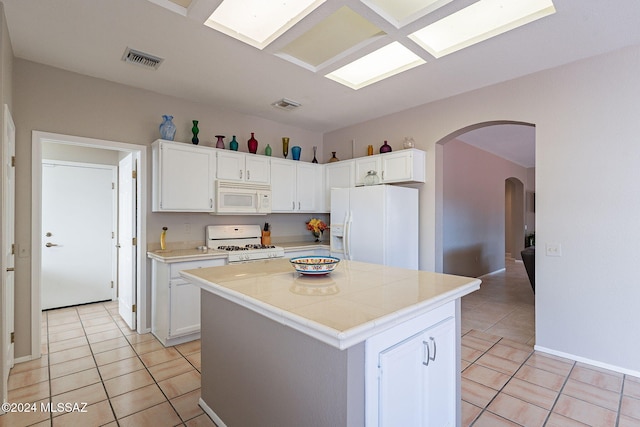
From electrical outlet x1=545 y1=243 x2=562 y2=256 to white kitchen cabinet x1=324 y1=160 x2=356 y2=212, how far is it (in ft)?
7.57

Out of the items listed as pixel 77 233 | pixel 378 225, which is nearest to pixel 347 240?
pixel 378 225

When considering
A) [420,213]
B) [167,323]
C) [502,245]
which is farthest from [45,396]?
[502,245]

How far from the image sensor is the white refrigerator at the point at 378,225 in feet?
11.8

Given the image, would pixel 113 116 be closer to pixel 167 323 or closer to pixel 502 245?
pixel 167 323

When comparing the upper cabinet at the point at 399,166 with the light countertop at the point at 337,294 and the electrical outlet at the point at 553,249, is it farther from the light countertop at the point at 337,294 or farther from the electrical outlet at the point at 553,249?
the light countertop at the point at 337,294

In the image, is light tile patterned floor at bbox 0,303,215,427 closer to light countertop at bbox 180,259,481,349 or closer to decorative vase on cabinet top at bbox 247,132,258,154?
light countertop at bbox 180,259,481,349

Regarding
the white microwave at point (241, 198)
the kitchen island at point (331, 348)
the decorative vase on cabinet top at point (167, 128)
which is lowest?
the kitchen island at point (331, 348)

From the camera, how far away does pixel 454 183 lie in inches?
234

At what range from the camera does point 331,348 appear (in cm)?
123

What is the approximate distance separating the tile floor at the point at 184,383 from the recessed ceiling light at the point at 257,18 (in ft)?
9.01

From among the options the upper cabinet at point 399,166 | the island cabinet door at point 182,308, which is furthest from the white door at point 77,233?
the upper cabinet at point 399,166

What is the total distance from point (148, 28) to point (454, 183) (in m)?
5.31

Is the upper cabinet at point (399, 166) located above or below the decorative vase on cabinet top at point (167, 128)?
below

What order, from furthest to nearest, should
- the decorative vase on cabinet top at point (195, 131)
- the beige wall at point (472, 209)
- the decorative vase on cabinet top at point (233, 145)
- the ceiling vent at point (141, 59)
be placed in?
the beige wall at point (472, 209) → the decorative vase on cabinet top at point (233, 145) → the decorative vase on cabinet top at point (195, 131) → the ceiling vent at point (141, 59)
